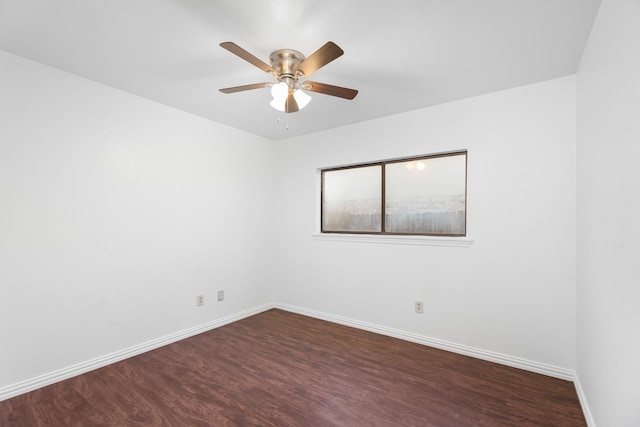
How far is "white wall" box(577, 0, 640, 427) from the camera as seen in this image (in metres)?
1.17

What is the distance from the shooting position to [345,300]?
140 inches

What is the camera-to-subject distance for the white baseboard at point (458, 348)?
2.36 metres

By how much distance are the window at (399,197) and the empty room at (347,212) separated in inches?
1.1

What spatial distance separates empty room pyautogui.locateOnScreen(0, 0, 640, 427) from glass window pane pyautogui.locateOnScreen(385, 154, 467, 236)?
A: 2 cm

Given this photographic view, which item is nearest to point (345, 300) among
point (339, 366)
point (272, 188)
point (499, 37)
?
point (339, 366)

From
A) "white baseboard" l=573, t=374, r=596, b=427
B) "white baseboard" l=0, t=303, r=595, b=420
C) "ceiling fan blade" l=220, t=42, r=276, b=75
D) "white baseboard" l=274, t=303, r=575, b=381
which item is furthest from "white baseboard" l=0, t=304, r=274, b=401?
"white baseboard" l=573, t=374, r=596, b=427

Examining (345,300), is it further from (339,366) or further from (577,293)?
(577,293)

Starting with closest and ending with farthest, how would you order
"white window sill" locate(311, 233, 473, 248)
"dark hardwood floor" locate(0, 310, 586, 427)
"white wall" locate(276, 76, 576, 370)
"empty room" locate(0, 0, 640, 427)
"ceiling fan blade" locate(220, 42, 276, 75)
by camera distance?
"ceiling fan blade" locate(220, 42, 276, 75) → "empty room" locate(0, 0, 640, 427) → "dark hardwood floor" locate(0, 310, 586, 427) → "white wall" locate(276, 76, 576, 370) → "white window sill" locate(311, 233, 473, 248)

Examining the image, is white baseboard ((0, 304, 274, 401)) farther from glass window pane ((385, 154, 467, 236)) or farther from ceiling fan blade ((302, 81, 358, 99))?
ceiling fan blade ((302, 81, 358, 99))

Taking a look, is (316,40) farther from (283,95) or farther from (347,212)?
(347,212)

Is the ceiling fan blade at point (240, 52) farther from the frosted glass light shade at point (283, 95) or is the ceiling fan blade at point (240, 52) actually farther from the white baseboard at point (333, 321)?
the white baseboard at point (333, 321)

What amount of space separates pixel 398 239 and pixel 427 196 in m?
0.55

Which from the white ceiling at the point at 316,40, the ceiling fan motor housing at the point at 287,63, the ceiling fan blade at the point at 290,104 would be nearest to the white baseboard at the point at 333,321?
the white ceiling at the point at 316,40

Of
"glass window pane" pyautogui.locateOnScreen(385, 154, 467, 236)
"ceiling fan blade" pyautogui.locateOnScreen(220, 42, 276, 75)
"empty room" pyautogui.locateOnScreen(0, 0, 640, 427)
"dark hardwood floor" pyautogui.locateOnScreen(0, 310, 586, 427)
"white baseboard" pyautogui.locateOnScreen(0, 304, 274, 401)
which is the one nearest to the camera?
"ceiling fan blade" pyautogui.locateOnScreen(220, 42, 276, 75)
